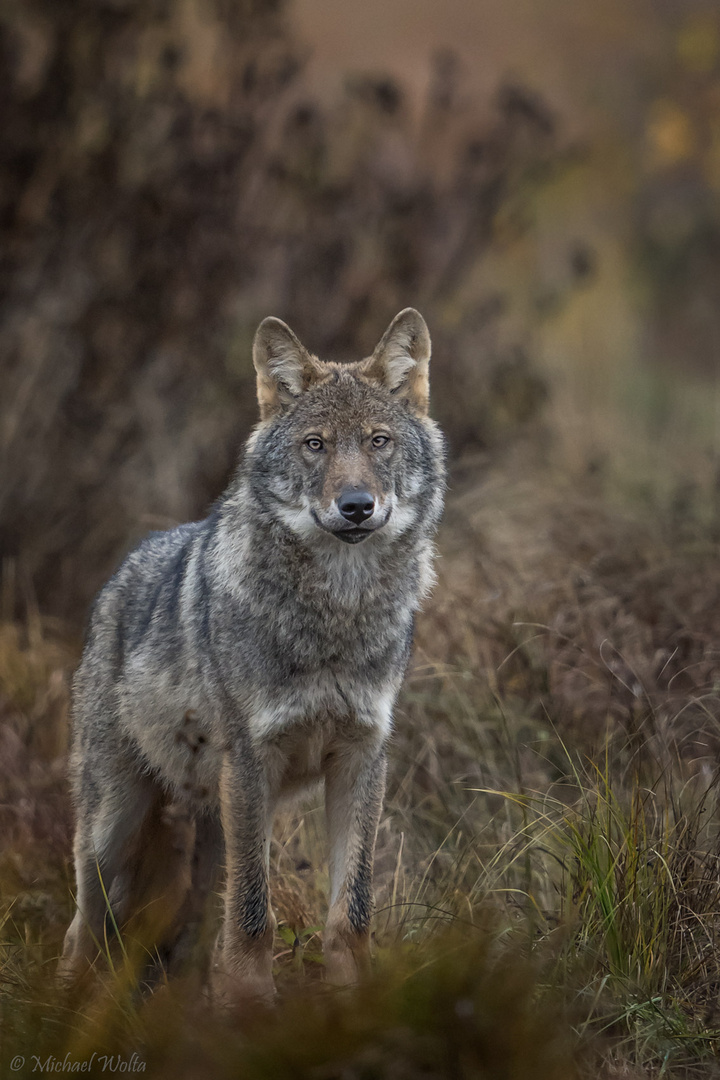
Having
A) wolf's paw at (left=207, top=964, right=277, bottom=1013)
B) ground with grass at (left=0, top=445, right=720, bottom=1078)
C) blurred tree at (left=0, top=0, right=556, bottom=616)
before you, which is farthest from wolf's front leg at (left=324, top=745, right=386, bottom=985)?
blurred tree at (left=0, top=0, right=556, bottom=616)

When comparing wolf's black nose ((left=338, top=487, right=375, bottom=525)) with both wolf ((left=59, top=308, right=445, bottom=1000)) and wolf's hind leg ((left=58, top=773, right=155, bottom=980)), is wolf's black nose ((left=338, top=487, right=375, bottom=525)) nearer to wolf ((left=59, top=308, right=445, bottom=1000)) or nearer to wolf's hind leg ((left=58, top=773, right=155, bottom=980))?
wolf ((left=59, top=308, right=445, bottom=1000))

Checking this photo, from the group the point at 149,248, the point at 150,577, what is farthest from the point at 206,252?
the point at 150,577

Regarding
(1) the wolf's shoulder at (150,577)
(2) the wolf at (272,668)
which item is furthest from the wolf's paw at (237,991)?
(1) the wolf's shoulder at (150,577)

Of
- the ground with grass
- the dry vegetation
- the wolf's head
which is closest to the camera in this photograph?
the ground with grass

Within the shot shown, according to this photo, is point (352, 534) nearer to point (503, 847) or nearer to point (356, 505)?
point (356, 505)

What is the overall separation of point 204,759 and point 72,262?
18.0 ft

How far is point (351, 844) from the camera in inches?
170

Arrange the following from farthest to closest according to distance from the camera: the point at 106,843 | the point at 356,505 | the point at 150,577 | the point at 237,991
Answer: the point at 150,577 → the point at 106,843 → the point at 356,505 → the point at 237,991

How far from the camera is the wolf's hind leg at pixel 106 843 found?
16.0 feet

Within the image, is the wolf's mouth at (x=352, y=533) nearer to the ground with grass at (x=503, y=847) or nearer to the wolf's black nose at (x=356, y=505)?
the wolf's black nose at (x=356, y=505)

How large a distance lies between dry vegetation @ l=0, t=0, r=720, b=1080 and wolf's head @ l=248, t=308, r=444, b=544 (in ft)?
4.46

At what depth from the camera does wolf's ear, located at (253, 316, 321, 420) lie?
15.4ft

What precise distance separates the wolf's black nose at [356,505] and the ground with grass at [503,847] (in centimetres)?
111

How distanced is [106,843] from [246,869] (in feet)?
2.97
